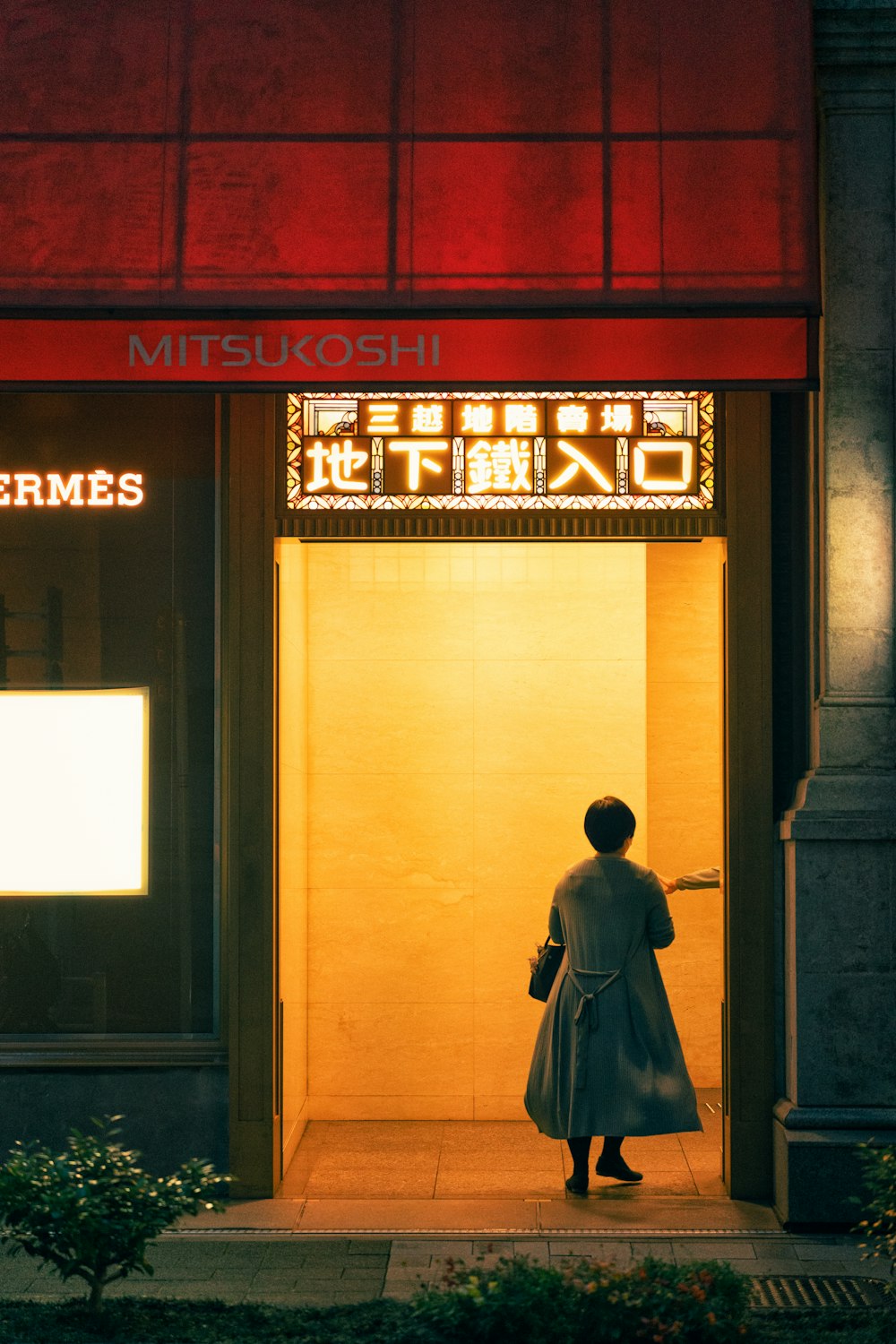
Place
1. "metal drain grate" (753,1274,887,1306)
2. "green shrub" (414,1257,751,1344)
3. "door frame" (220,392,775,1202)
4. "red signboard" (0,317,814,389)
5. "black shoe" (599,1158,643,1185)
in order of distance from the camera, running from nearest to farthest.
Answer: "green shrub" (414,1257,751,1344) → "metal drain grate" (753,1274,887,1306) → "red signboard" (0,317,814,389) → "door frame" (220,392,775,1202) → "black shoe" (599,1158,643,1185)

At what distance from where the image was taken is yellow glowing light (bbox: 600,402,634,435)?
7762mm

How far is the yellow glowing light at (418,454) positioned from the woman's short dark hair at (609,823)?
6.24 ft

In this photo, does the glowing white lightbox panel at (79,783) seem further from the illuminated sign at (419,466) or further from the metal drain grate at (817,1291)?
the metal drain grate at (817,1291)

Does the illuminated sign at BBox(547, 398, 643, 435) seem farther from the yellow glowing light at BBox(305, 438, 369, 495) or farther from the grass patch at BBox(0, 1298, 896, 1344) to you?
the grass patch at BBox(0, 1298, 896, 1344)

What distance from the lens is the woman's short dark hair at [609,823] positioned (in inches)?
312

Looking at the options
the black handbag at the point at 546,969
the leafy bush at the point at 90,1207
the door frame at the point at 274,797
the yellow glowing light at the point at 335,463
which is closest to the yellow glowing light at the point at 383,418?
the yellow glowing light at the point at 335,463

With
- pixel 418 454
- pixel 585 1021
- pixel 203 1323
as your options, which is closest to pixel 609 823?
pixel 585 1021

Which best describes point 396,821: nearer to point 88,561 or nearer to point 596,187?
point 88,561

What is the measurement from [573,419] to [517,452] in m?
0.33

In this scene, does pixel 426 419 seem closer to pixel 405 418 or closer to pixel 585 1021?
pixel 405 418

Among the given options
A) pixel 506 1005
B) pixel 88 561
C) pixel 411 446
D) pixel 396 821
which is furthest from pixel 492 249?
pixel 506 1005

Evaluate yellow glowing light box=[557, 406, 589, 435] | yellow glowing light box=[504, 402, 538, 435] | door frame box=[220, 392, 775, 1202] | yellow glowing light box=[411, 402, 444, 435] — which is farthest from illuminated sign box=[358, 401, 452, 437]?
yellow glowing light box=[557, 406, 589, 435]

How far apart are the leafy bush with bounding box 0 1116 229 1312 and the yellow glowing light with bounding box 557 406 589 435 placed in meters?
4.10

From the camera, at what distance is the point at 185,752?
7922mm
